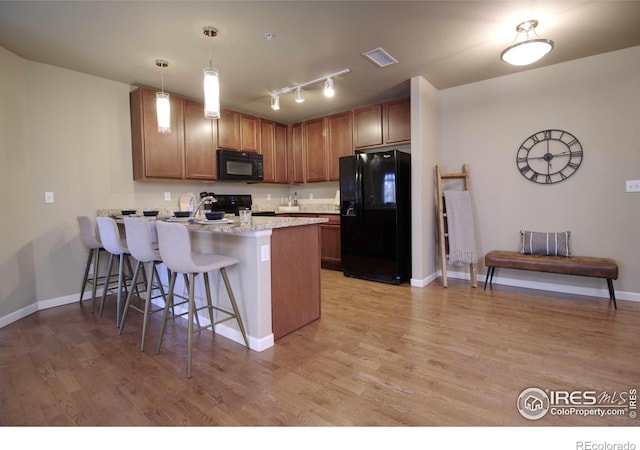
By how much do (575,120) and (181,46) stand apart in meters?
3.99

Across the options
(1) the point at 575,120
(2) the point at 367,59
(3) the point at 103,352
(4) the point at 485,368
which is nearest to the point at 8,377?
(3) the point at 103,352

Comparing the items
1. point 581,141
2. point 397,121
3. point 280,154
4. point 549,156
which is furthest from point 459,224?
point 280,154

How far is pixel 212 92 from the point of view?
243cm

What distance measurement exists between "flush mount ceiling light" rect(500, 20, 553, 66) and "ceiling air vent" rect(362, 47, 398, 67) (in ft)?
3.27

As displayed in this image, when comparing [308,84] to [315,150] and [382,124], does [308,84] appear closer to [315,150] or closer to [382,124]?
[382,124]

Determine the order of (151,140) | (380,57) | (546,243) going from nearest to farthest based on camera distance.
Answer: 1. (380,57)
2. (546,243)
3. (151,140)

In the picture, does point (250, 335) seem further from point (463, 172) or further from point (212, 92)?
point (463, 172)

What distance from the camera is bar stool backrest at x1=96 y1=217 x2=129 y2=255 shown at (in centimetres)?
272

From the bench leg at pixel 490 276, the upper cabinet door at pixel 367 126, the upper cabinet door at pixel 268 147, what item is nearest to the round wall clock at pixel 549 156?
the bench leg at pixel 490 276

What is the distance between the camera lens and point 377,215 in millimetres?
3941

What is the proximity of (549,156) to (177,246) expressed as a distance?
3.84 m

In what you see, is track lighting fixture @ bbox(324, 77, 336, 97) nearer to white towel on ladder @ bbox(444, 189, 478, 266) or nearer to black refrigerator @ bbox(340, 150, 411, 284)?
black refrigerator @ bbox(340, 150, 411, 284)

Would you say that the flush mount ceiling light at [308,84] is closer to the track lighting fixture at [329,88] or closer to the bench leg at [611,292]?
the track lighting fixture at [329,88]

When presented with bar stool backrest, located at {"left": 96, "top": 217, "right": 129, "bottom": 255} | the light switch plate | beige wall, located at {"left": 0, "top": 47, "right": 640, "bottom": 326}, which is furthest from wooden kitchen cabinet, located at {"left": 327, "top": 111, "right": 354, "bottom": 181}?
bar stool backrest, located at {"left": 96, "top": 217, "right": 129, "bottom": 255}
